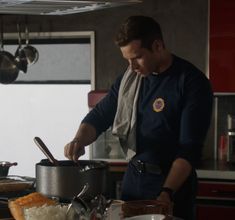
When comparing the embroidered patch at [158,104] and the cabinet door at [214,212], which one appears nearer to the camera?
the embroidered patch at [158,104]

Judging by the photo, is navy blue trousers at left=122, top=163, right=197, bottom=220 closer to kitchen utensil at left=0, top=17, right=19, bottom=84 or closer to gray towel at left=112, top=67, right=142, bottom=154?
gray towel at left=112, top=67, right=142, bottom=154

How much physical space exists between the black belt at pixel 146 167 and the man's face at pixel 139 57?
0.37m

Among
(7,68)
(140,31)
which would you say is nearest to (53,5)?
(140,31)

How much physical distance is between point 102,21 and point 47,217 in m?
3.26

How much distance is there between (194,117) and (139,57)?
0.32 meters

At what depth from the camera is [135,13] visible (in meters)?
4.87

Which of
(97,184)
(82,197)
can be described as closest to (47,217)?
(82,197)

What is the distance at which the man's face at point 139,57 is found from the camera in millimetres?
2393

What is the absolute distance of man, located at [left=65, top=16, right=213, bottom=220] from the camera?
236 centimetres

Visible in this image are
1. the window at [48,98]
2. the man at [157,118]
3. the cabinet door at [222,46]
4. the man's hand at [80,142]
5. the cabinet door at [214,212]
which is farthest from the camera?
the window at [48,98]

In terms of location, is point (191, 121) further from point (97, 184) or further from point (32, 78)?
point (32, 78)

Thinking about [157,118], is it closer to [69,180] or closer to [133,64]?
[133,64]

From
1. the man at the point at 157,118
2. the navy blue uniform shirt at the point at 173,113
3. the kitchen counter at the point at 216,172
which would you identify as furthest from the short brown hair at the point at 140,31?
the kitchen counter at the point at 216,172

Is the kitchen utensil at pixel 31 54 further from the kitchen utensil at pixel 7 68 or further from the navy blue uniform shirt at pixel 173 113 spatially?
the navy blue uniform shirt at pixel 173 113
